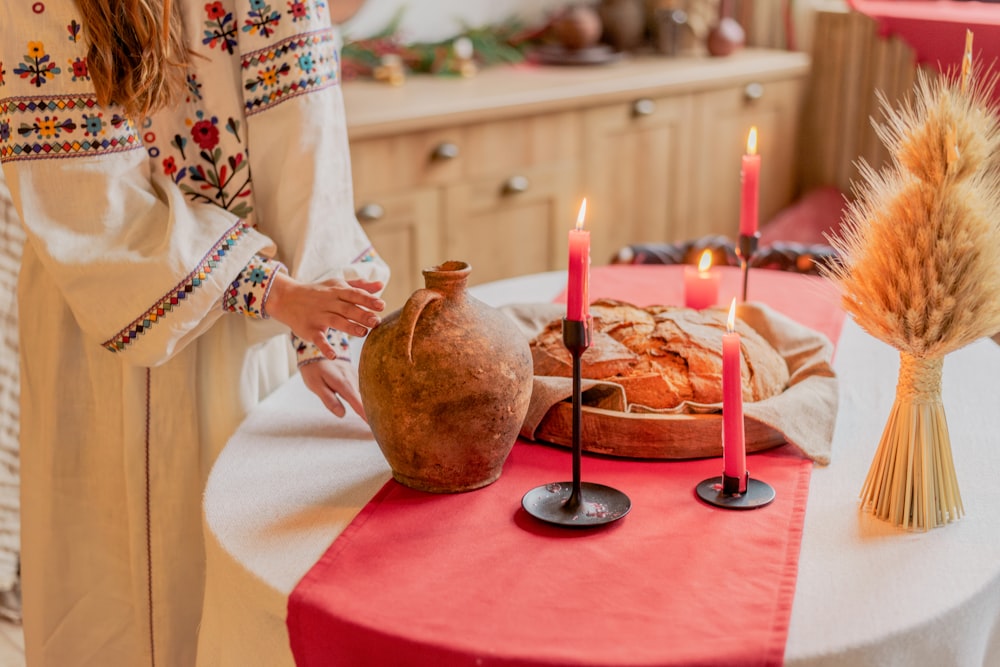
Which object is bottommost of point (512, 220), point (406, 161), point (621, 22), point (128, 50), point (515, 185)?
point (512, 220)

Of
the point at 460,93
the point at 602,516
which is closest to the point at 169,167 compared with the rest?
the point at 602,516

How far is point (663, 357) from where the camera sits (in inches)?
48.8

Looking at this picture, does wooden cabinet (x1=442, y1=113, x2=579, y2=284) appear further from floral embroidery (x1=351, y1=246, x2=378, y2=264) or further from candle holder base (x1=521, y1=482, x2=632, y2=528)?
candle holder base (x1=521, y1=482, x2=632, y2=528)

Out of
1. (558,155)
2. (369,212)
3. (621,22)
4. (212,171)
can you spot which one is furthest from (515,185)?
(212,171)

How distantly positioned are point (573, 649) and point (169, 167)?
81 centimetres

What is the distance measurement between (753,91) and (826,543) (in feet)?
8.21

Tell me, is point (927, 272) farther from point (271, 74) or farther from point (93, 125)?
point (93, 125)

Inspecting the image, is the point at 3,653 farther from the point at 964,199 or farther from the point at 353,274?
the point at 964,199

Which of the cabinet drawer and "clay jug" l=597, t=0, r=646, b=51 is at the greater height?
"clay jug" l=597, t=0, r=646, b=51

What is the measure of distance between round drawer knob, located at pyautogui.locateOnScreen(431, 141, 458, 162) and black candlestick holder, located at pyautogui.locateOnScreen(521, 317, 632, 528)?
61.9 inches

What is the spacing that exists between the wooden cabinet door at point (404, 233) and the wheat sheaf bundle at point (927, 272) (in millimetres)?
1570

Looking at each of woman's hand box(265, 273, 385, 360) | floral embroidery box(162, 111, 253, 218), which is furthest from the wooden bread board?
floral embroidery box(162, 111, 253, 218)

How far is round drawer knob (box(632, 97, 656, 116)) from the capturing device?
118 inches

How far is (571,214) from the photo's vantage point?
9.60 feet
